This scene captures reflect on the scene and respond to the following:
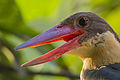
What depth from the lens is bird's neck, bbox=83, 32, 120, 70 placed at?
2064 mm

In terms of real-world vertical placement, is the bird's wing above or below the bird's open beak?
below

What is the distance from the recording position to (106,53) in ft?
6.79

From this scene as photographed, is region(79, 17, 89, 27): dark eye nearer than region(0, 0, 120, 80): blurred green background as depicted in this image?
Yes

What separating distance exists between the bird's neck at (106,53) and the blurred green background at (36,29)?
0.55 meters

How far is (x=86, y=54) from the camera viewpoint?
2.10 metres

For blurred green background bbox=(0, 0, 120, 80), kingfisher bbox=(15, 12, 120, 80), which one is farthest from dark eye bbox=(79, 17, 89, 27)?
blurred green background bbox=(0, 0, 120, 80)

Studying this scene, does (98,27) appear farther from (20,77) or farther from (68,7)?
(68,7)

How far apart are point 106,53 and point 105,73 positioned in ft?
0.78

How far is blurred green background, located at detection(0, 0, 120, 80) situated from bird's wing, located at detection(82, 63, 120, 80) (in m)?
0.63

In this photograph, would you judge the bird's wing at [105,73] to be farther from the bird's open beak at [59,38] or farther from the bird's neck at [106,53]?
the bird's open beak at [59,38]

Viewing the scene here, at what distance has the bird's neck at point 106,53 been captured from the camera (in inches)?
81.3

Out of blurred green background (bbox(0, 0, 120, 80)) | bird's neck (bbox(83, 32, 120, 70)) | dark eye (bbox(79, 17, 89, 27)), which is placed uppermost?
blurred green background (bbox(0, 0, 120, 80))

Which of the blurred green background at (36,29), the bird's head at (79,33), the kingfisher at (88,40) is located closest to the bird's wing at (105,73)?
A: the kingfisher at (88,40)

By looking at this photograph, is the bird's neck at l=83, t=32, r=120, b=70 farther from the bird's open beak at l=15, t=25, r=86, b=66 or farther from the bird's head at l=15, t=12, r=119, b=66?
the bird's open beak at l=15, t=25, r=86, b=66
